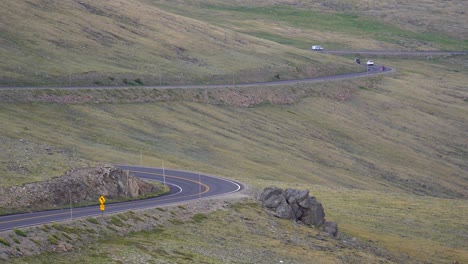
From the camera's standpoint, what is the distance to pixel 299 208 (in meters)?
57.3

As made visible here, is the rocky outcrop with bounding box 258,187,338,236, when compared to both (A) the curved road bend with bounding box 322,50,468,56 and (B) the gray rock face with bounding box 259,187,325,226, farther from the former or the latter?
(A) the curved road bend with bounding box 322,50,468,56

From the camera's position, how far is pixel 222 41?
148625 mm

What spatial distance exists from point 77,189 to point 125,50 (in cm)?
7547

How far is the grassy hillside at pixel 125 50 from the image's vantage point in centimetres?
10675

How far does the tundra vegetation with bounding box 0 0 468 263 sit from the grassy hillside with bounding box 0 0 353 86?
321mm

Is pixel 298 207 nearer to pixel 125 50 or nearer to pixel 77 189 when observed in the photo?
pixel 77 189

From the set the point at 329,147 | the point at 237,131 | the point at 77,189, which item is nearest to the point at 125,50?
the point at 237,131

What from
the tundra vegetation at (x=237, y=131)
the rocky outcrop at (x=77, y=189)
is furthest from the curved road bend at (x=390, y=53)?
the rocky outcrop at (x=77, y=189)

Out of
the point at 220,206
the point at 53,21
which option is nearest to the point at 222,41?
the point at 53,21

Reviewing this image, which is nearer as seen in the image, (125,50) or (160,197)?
(160,197)

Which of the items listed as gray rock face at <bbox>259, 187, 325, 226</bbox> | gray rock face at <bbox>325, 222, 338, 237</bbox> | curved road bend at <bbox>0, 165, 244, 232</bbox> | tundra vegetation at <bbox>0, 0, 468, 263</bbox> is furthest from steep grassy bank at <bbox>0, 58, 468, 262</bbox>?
curved road bend at <bbox>0, 165, 244, 232</bbox>

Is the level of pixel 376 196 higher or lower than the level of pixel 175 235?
lower

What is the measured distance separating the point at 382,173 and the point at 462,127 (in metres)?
32.2

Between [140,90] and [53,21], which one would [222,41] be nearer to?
[53,21]
